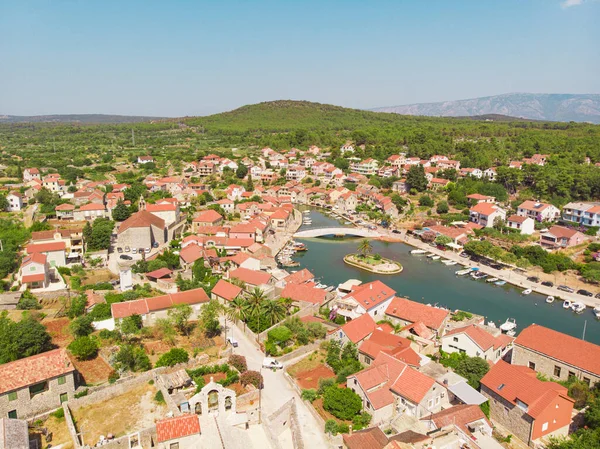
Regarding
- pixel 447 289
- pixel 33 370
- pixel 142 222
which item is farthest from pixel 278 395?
pixel 142 222

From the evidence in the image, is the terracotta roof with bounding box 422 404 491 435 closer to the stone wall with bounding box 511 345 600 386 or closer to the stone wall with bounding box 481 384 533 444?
the stone wall with bounding box 481 384 533 444

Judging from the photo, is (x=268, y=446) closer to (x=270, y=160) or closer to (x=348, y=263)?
(x=348, y=263)

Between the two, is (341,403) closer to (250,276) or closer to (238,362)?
(238,362)

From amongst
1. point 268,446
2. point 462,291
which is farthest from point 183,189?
point 268,446

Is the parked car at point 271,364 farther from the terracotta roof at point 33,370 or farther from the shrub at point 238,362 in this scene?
the terracotta roof at point 33,370

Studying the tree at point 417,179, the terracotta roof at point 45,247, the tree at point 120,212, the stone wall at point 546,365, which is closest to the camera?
the stone wall at point 546,365

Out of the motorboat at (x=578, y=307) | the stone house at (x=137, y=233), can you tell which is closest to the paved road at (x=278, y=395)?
the stone house at (x=137, y=233)

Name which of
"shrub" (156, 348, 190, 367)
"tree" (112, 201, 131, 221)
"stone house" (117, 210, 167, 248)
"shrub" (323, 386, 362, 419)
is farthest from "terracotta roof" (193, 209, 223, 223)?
"shrub" (323, 386, 362, 419)
